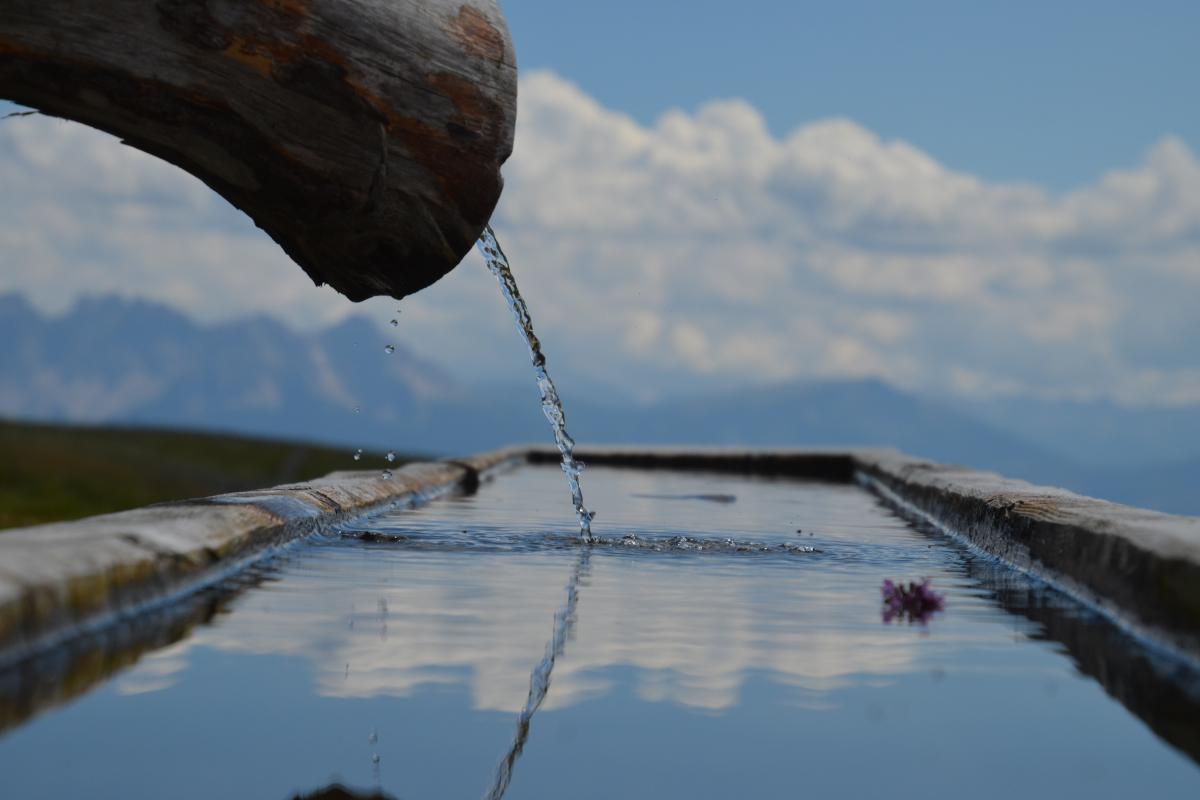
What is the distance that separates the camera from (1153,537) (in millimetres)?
3547

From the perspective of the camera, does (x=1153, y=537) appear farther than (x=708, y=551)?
No

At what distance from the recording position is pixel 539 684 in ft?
9.13

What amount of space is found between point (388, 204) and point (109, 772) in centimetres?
311

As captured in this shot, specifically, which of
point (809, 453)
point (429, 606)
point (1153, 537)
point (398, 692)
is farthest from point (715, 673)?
point (809, 453)

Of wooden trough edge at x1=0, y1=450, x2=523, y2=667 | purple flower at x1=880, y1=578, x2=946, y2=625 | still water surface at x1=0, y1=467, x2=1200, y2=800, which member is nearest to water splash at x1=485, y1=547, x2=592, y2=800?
still water surface at x1=0, y1=467, x2=1200, y2=800

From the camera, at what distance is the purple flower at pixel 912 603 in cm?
379

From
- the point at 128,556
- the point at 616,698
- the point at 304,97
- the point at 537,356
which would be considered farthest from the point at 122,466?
the point at 616,698

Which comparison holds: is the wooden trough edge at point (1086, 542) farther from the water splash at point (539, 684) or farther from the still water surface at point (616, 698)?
the water splash at point (539, 684)

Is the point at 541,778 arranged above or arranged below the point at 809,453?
below

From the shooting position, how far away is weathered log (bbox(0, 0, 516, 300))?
441cm

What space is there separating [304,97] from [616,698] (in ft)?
8.66

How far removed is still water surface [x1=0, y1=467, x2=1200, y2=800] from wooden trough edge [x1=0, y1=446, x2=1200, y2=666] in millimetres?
131

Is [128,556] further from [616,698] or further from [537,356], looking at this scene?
[537,356]

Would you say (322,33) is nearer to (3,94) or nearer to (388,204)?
(388,204)
